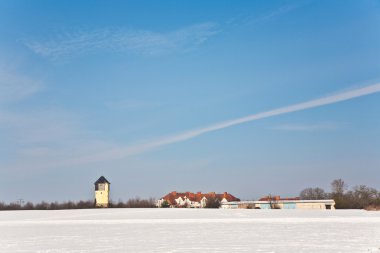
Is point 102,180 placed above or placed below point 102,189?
above

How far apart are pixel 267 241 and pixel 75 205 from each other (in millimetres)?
53575

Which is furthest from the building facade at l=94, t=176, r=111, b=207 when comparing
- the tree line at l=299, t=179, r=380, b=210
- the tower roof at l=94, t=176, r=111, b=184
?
the tree line at l=299, t=179, r=380, b=210

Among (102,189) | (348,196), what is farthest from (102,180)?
(348,196)

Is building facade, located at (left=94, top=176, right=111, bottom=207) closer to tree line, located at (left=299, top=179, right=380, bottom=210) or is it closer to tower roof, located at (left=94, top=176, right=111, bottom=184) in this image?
tower roof, located at (left=94, top=176, right=111, bottom=184)

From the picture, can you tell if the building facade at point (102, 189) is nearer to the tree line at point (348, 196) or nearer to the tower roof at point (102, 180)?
the tower roof at point (102, 180)

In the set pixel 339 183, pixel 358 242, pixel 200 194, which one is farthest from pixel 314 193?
pixel 358 242

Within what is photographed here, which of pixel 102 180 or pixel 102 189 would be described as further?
pixel 102 189

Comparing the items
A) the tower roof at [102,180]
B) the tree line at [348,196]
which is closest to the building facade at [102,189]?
the tower roof at [102,180]

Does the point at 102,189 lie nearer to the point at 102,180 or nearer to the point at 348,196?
the point at 102,180

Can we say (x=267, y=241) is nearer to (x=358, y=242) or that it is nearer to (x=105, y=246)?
(x=358, y=242)

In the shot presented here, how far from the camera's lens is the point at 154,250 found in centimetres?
1196

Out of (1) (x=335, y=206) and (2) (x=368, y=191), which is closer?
(1) (x=335, y=206)

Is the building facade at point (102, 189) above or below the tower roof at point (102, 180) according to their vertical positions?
below

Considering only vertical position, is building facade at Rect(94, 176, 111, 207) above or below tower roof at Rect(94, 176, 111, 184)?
below
